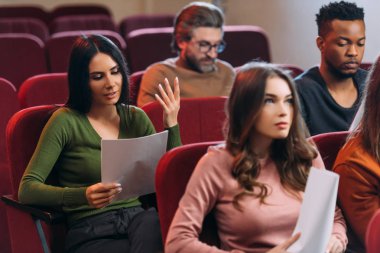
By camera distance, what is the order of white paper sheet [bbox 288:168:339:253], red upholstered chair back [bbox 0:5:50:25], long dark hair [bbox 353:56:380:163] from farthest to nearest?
red upholstered chair back [bbox 0:5:50:25] → long dark hair [bbox 353:56:380:163] → white paper sheet [bbox 288:168:339:253]

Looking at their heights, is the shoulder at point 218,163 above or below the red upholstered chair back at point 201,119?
above

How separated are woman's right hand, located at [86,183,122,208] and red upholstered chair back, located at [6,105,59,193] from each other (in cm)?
33

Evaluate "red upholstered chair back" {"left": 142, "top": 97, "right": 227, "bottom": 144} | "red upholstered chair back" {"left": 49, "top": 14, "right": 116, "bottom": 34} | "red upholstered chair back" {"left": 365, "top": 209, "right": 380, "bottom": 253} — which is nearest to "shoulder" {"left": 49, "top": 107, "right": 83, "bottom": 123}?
"red upholstered chair back" {"left": 142, "top": 97, "right": 227, "bottom": 144}

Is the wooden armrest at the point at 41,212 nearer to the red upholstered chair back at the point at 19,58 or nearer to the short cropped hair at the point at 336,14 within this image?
the short cropped hair at the point at 336,14

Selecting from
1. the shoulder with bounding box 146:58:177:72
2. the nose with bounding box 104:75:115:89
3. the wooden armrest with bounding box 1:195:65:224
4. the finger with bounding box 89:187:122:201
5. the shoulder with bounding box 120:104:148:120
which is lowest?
the wooden armrest with bounding box 1:195:65:224

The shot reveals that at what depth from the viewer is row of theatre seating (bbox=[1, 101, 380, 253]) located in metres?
2.23

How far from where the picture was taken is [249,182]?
207cm

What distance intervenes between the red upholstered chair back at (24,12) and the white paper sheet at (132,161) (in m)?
5.28

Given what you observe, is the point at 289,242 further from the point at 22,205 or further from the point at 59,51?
the point at 59,51

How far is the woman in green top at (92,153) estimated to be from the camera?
2.52 meters

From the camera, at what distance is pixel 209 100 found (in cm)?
313

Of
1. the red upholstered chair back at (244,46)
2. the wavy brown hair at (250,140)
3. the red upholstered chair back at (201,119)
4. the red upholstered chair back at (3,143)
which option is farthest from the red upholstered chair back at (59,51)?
the wavy brown hair at (250,140)

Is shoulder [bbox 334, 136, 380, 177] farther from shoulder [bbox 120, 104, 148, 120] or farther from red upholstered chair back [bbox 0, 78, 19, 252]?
red upholstered chair back [bbox 0, 78, 19, 252]

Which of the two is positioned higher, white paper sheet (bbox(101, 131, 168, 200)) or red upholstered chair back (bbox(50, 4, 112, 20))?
white paper sheet (bbox(101, 131, 168, 200))
